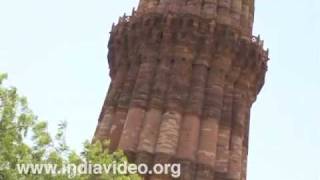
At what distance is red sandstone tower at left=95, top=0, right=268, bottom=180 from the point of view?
763 inches

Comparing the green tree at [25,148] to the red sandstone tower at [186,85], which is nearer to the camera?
the green tree at [25,148]

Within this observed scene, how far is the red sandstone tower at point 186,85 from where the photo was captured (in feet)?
63.6

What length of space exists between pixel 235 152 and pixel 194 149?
1.70 m

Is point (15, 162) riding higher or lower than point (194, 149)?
lower

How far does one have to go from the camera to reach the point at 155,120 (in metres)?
19.8

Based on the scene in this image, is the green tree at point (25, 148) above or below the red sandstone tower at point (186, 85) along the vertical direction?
below

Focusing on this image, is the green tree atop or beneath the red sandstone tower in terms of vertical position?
beneath

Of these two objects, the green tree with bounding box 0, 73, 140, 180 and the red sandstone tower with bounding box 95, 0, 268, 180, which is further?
the red sandstone tower with bounding box 95, 0, 268, 180

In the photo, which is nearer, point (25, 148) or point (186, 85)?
point (25, 148)

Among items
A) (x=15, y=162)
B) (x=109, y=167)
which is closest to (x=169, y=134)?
(x=109, y=167)

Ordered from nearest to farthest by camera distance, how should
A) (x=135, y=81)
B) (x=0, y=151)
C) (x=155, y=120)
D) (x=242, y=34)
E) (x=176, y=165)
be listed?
(x=0, y=151), (x=176, y=165), (x=155, y=120), (x=135, y=81), (x=242, y=34)

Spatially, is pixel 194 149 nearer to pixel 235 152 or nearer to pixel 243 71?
pixel 235 152

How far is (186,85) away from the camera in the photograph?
68.5ft

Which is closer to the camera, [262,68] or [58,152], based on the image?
[58,152]
